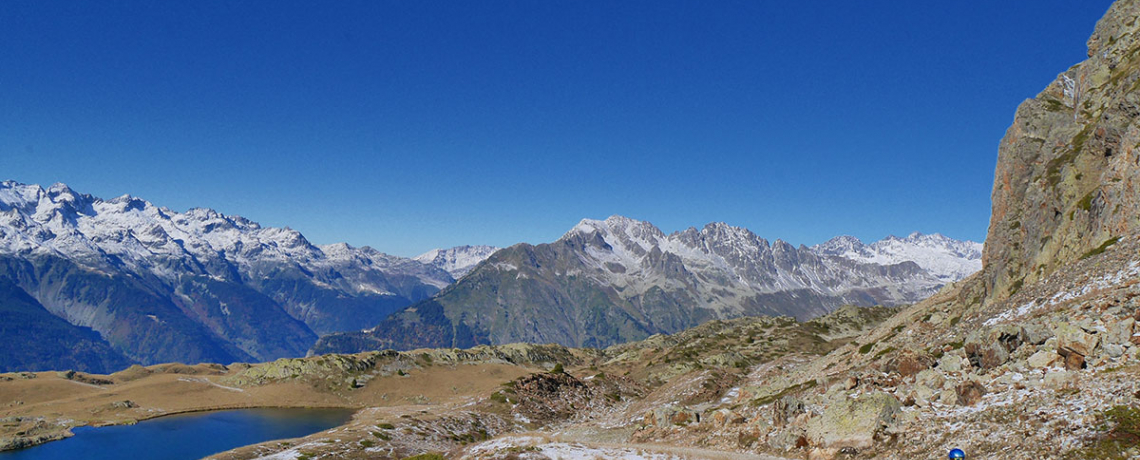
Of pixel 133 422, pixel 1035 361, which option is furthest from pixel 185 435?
pixel 1035 361

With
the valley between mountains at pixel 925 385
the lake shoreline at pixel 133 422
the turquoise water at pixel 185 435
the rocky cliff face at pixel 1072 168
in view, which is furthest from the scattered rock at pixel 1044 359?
the turquoise water at pixel 185 435

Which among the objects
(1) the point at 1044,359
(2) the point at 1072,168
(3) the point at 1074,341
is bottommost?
(1) the point at 1044,359

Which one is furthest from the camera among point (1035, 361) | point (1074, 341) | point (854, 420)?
point (854, 420)

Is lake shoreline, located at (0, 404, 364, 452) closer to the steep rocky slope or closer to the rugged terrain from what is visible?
the rugged terrain

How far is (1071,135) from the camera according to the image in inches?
2881

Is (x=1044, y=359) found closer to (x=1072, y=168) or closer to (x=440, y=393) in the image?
(x=1072, y=168)

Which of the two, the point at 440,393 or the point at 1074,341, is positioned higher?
the point at 1074,341

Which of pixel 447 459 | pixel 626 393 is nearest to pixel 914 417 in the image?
pixel 447 459

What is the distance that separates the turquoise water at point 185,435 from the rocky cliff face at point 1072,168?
111100mm

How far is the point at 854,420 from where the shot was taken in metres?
32.8

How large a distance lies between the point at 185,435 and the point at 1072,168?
458 ft

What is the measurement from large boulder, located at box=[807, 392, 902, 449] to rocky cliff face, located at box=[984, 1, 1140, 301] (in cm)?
3284

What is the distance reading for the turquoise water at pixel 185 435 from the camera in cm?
8762

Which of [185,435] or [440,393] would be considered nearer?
[185,435]
